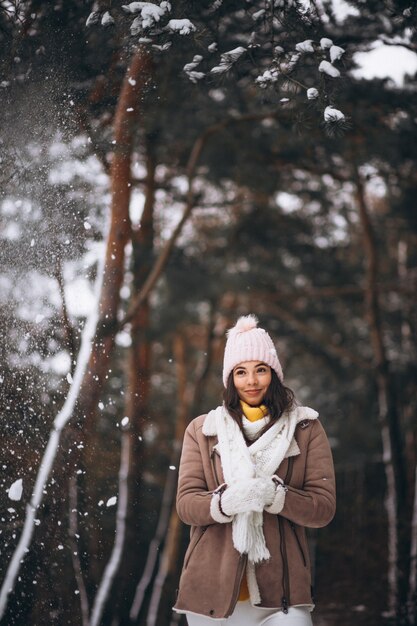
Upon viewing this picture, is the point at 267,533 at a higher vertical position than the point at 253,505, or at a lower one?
lower

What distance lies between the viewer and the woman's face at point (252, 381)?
267 cm

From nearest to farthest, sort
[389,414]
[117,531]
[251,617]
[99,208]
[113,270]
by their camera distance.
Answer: [251,617] → [99,208] → [113,270] → [117,531] → [389,414]

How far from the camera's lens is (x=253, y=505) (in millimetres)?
2367

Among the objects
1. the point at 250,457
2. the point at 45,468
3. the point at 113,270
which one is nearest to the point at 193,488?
the point at 250,457

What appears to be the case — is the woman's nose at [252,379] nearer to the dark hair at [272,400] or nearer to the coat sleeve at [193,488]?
the dark hair at [272,400]

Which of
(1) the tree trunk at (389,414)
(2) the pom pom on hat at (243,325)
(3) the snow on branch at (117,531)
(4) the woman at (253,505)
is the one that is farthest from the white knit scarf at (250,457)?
(1) the tree trunk at (389,414)

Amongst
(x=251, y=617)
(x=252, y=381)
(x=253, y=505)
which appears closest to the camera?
(x=253, y=505)

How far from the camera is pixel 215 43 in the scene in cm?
383

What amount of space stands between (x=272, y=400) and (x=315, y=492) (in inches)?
15.2

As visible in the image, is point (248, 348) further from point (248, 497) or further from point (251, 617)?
point (251, 617)

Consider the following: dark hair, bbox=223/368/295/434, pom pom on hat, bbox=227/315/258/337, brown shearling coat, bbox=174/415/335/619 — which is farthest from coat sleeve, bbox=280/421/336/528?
pom pom on hat, bbox=227/315/258/337

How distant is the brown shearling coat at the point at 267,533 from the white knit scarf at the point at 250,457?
6 centimetres

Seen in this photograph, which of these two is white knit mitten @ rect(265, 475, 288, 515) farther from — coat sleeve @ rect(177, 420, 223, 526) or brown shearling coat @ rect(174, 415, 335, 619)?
coat sleeve @ rect(177, 420, 223, 526)

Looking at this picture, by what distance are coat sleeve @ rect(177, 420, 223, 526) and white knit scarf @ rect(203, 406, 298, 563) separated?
87mm
